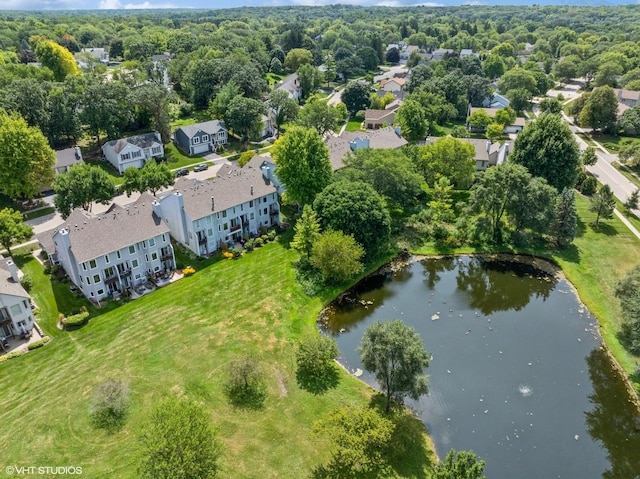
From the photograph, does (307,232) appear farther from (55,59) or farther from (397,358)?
(55,59)

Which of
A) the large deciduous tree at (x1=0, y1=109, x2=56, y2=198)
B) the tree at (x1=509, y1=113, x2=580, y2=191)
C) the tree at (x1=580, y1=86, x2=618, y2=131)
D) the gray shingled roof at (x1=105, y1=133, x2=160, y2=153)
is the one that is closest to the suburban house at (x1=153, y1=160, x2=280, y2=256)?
the large deciduous tree at (x1=0, y1=109, x2=56, y2=198)

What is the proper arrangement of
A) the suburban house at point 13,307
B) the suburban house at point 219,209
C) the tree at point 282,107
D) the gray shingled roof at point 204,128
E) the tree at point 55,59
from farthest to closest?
the tree at point 55,59 → the tree at point 282,107 → the gray shingled roof at point 204,128 → the suburban house at point 219,209 → the suburban house at point 13,307

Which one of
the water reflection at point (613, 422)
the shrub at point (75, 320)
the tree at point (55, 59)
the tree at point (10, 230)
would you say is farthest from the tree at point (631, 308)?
the tree at point (55, 59)

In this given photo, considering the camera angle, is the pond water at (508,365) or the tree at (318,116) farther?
the tree at (318,116)

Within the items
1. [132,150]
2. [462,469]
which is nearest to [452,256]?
[462,469]

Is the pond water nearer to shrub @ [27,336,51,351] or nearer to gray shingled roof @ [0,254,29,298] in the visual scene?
shrub @ [27,336,51,351]

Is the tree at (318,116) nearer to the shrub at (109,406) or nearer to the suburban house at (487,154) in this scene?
the suburban house at (487,154)
